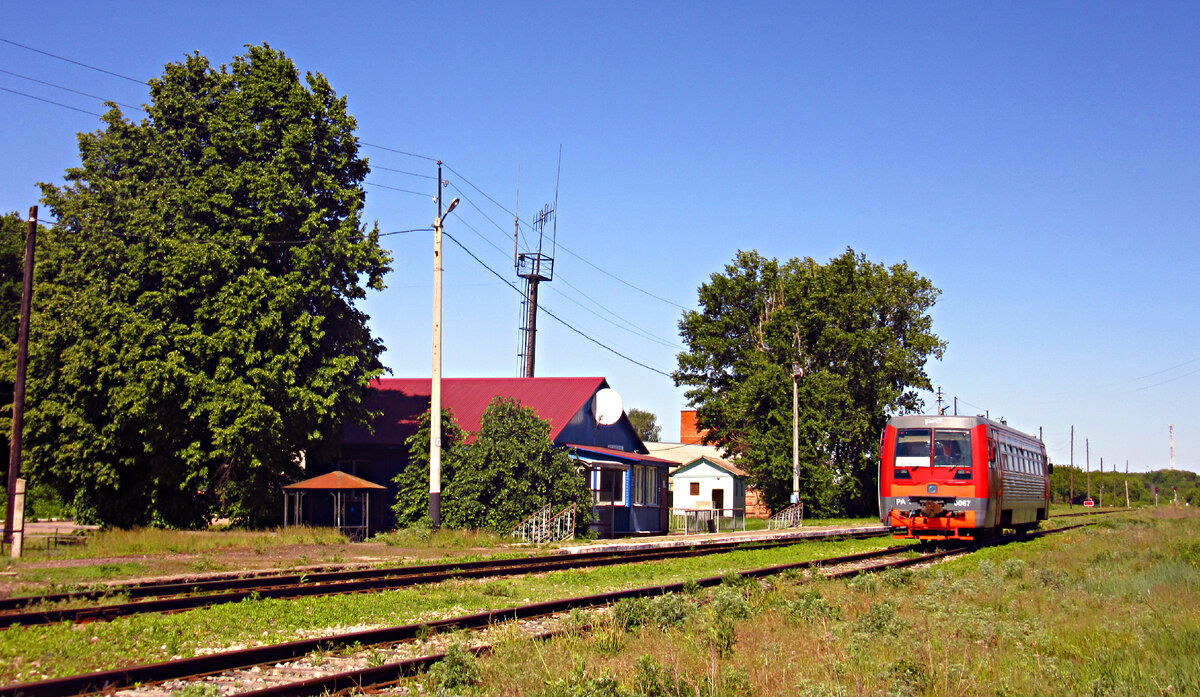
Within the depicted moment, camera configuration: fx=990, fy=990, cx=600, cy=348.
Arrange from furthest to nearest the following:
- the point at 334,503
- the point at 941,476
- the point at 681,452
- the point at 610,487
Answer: the point at 681,452
the point at 610,487
the point at 334,503
the point at 941,476

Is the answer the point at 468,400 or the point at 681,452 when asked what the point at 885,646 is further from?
the point at 681,452

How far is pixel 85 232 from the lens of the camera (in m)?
30.2

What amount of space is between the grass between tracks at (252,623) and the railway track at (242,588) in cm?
56

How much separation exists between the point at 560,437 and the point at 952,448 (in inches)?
610

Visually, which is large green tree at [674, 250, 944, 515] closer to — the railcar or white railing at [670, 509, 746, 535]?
white railing at [670, 509, 746, 535]

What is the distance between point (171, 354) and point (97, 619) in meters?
18.3

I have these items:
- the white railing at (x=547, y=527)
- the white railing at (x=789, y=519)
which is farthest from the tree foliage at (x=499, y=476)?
the white railing at (x=789, y=519)

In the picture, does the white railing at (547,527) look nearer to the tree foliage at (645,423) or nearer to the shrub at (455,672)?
the shrub at (455,672)

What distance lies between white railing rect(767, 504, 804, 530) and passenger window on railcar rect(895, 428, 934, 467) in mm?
21595

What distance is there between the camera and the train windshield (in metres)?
25.0

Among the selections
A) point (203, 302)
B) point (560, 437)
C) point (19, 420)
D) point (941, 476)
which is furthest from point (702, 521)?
point (19, 420)

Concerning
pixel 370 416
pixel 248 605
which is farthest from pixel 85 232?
pixel 248 605

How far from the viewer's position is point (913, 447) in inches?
1018

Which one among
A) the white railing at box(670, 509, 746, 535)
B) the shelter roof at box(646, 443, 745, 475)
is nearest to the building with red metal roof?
the white railing at box(670, 509, 746, 535)
